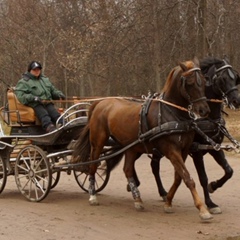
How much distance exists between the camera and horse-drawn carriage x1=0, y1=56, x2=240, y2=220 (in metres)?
7.04

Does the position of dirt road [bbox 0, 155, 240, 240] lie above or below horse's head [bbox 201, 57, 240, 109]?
below

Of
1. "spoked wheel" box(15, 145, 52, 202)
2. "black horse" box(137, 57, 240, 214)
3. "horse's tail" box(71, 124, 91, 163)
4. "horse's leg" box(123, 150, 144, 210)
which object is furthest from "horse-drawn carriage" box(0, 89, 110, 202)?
"black horse" box(137, 57, 240, 214)

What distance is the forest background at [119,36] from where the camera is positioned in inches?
682

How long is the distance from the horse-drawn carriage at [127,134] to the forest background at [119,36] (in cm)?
370

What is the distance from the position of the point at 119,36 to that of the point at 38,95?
971 cm

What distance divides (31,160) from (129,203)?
1.70 m

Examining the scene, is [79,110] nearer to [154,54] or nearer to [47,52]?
[154,54]

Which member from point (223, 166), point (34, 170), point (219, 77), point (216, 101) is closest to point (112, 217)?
point (223, 166)

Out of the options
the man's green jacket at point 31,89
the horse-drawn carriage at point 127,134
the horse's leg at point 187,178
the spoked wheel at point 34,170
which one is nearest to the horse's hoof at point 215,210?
the horse-drawn carriage at point 127,134

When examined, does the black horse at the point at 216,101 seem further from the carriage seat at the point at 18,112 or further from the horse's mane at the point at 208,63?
the carriage seat at the point at 18,112

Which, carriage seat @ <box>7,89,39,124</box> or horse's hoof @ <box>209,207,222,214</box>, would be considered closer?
horse's hoof @ <box>209,207,222,214</box>

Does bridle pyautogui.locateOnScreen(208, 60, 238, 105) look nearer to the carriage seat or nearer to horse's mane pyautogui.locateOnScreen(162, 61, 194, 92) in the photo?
horse's mane pyautogui.locateOnScreen(162, 61, 194, 92)

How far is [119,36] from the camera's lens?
18.5 metres

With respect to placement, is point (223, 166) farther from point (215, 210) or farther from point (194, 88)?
point (194, 88)
